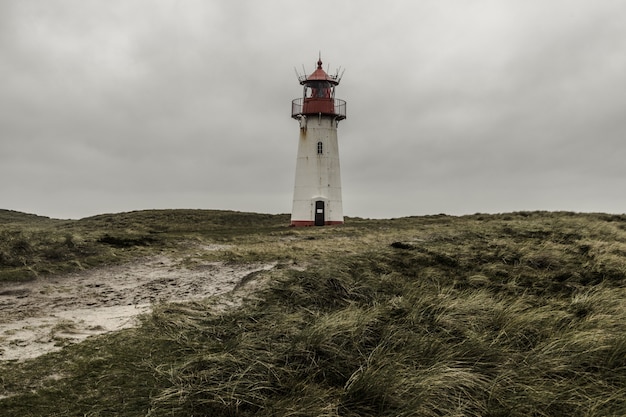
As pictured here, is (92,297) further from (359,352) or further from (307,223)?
(307,223)

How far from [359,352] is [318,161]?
23.5m

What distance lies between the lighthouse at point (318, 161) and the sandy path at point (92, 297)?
16025mm

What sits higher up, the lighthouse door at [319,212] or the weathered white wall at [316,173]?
the weathered white wall at [316,173]

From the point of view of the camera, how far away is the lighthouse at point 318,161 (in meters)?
28.9

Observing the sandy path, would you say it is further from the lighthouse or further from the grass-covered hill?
the lighthouse

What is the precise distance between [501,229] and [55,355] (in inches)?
682

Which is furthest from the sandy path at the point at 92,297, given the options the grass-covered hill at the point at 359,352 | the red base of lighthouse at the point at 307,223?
the red base of lighthouse at the point at 307,223

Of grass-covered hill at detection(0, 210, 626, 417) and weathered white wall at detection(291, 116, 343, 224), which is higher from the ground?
weathered white wall at detection(291, 116, 343, 224)

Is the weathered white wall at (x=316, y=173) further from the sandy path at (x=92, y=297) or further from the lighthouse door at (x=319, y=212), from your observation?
the sandy path at (x=92, y=297)

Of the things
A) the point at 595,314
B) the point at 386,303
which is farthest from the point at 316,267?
the point at 595,314

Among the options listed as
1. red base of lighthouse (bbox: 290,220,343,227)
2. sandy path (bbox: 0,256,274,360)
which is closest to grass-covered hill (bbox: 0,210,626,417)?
sandy path (bbox: 0,256,274,360)

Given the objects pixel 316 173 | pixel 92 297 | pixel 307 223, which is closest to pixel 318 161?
pixel 316 173

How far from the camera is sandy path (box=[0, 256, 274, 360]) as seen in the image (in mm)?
6613

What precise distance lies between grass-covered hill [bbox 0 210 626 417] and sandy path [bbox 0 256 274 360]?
0.54 meters
